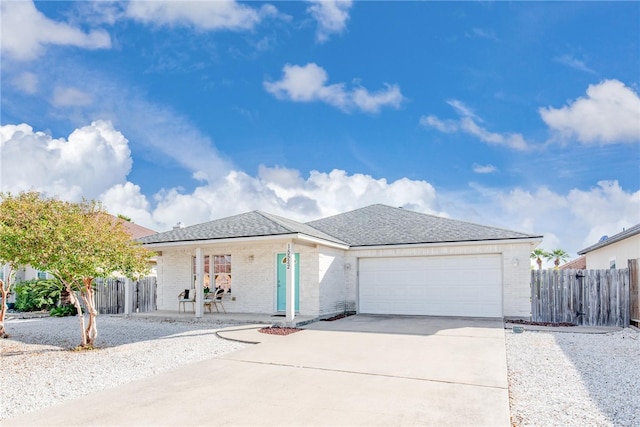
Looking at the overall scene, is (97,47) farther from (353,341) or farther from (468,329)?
(468,329)

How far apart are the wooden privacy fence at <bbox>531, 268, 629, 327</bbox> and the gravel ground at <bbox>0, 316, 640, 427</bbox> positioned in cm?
113

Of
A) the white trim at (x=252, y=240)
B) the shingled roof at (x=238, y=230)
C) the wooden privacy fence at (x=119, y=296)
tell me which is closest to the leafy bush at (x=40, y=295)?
the wooden privacy fence at (x=119, y=296)

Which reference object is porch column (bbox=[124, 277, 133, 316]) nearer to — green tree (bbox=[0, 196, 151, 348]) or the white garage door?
green tree (bbox=[0, 196, 151, 348])

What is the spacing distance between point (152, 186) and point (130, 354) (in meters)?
10.1

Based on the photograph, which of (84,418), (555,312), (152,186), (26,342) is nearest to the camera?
(84,418)

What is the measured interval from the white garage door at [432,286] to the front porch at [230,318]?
3.03 metres

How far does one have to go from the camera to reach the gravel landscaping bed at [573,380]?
4781mm

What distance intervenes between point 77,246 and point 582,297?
1384cm

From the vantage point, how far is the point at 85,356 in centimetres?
833

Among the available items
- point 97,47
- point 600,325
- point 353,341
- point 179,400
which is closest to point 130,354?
point 179,400

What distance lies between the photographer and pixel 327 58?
13734 millimetres

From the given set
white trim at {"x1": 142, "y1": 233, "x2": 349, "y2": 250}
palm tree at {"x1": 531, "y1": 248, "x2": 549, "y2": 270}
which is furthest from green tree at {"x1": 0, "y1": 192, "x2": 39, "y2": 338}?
palm tree at {"x1": 531, "y1": 248, "x2": 549, "y2": 270}

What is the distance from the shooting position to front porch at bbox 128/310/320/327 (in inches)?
486

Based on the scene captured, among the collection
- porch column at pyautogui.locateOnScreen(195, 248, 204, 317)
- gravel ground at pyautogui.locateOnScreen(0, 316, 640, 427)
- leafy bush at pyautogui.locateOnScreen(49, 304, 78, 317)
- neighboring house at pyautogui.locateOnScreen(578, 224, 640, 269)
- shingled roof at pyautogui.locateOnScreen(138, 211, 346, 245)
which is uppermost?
shingled roof at pyautogui.locateOnScreen(138, 211, 346, 245)
